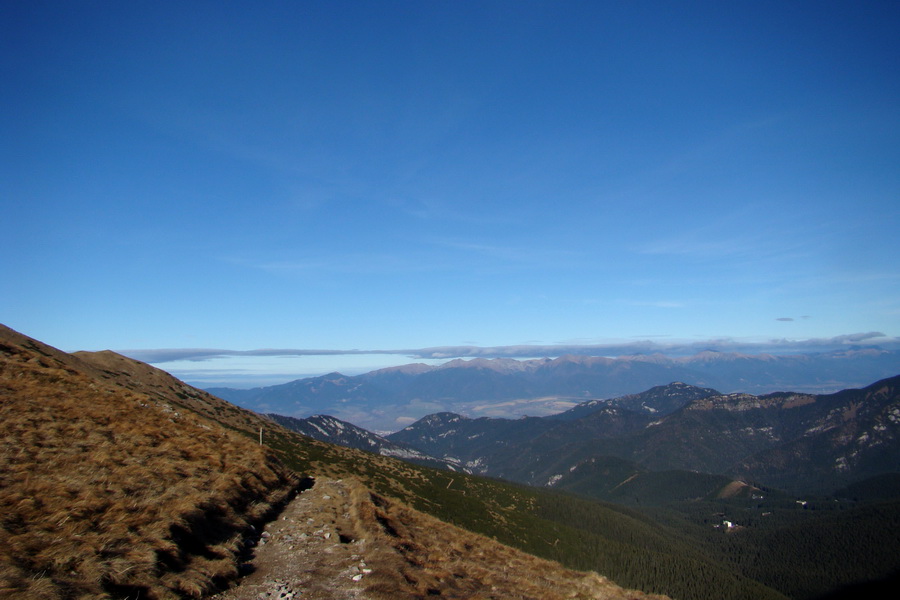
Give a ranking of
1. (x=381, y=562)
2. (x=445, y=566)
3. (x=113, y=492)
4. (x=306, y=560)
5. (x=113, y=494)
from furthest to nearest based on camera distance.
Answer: (x=445, y=566), (x=381, y=562), (x=306, y=560), (x=113, y=492), (x=113, y=494)

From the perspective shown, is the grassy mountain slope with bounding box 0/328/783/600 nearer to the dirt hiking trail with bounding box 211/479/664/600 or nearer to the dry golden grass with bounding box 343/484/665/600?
the dirt hiking trail with bounding box 211/479/664/600

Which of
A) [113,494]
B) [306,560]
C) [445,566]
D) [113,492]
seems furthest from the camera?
[445,566]

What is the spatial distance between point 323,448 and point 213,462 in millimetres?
124771

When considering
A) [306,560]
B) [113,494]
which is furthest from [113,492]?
[306,560]

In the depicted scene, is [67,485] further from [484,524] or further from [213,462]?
[484,524]

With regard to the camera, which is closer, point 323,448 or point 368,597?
point 368,597

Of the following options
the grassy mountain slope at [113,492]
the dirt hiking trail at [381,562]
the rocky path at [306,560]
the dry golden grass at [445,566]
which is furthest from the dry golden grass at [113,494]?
the dry golden grass at [445,566]

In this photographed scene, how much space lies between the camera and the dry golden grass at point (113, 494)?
14359 mm

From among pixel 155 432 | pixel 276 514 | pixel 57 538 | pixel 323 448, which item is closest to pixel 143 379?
pixel 323 448

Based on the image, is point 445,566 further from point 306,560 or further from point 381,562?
point 306,560

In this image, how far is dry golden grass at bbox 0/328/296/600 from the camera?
47.1ft

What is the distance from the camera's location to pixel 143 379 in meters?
117

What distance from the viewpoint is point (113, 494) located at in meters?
20.8

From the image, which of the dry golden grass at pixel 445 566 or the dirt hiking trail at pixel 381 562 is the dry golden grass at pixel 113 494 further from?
the dry golden grass at pixel 445 566
